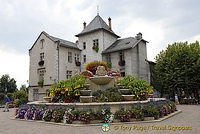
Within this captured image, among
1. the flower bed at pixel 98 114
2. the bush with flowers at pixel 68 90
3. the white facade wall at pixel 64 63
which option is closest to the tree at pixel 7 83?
the white facade wall at pixel 64 63

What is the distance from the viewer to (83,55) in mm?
31375

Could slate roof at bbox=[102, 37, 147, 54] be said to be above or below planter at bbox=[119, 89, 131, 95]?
above

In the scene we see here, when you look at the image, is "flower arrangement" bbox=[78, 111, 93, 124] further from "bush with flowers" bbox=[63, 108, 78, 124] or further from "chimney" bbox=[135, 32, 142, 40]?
"chimney" bbox=[135, 32, 142, 40]

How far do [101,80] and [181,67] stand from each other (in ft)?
52.6

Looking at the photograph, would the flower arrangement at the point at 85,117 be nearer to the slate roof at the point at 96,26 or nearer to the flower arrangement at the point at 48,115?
the flower arrangement at the point at 48,115

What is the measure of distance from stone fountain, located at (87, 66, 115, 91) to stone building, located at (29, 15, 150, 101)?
1364 cm

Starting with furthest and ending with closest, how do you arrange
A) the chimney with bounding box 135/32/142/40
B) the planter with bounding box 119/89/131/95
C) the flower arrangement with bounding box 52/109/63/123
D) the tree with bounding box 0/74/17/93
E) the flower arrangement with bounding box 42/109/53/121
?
the tree with bounding box 0/74/17/93 < the chimney with bounding box 135/32/142/40 < the planter with bounding box 119/89/131/95 < the flower arrangement with bounding box 42/109/53/121 < the flower arrangement with bounding box 52/109/63/123

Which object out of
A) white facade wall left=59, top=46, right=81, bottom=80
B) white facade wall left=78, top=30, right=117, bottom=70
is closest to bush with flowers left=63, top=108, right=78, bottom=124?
white facade wall left=59, top=46, right=81, bottom=80

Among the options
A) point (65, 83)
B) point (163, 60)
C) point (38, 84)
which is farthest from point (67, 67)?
point (65, 83)

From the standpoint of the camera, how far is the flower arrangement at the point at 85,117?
8.42m

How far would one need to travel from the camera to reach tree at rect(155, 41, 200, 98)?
23453 millimetres

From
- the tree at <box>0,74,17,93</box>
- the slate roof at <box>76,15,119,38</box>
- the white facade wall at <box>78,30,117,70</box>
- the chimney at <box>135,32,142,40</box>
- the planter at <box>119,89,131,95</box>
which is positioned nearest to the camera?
the planter at <box>119,89,131,95</box>

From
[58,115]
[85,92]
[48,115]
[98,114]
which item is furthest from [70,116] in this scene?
[85,92]

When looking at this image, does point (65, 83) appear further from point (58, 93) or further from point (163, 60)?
point (163, 60)
